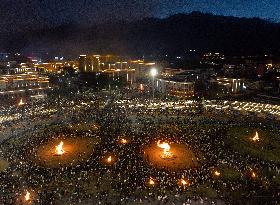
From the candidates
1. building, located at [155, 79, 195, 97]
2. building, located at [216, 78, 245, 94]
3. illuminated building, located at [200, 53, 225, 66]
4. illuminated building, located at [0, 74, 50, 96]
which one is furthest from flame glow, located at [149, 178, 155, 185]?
illuminated building, located at [200, 53, 225, 66]

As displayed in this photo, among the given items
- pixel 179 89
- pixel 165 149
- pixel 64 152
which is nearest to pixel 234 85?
pixel 179 89

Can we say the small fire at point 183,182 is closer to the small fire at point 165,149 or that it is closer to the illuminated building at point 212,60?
the small fire at point 165,149

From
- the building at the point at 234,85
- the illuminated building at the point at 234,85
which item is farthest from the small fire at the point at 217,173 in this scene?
the illuminated building at the point at 234,85

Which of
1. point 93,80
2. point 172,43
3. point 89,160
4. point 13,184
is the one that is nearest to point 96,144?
point 89,160

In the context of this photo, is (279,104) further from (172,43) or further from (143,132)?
(172,43)

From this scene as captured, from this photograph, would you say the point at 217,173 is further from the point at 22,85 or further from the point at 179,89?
the point at 22,85

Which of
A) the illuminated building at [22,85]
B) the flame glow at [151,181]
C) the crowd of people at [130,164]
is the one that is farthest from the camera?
the illuminated building at [22,85]

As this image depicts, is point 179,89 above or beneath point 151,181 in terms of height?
above

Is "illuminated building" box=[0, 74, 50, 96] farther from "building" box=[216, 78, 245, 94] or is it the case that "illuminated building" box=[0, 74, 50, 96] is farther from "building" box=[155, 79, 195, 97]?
"building" box=[216, 78, 245, 94]

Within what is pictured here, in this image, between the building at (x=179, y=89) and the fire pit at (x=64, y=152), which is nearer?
the fire pit at (x=64, y=152)
